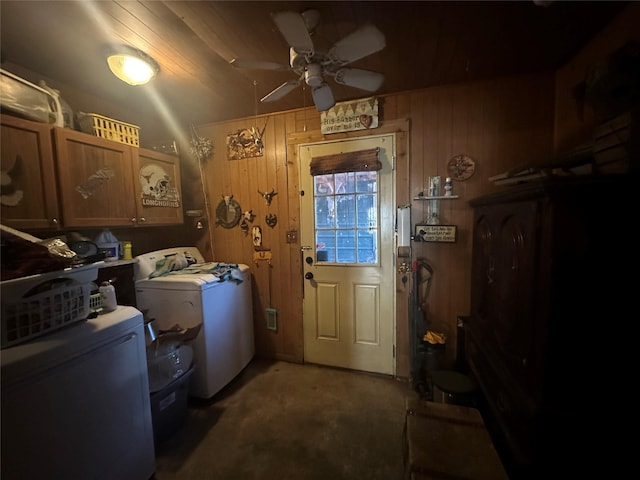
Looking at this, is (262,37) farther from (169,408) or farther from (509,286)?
(169,408)

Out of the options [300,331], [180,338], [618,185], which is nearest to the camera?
[618,185]

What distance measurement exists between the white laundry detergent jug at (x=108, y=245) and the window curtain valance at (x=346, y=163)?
1.73 m

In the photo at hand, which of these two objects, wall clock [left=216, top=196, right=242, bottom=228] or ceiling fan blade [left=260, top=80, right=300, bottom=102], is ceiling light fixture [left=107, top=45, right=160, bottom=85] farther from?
wall clock [left=216, top=196, right=242, bottom=228]

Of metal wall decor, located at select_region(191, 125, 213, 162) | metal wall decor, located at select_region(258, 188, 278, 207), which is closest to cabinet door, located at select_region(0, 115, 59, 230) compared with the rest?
metal wall decor, located at select_region(191, 125, 213, 162)

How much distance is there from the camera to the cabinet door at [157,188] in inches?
86.1

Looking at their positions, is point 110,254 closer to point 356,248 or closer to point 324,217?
point 324,217

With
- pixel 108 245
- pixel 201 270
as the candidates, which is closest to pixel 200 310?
pixel 201 270

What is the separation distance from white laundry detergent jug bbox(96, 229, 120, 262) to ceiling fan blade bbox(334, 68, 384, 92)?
2045 millimetres

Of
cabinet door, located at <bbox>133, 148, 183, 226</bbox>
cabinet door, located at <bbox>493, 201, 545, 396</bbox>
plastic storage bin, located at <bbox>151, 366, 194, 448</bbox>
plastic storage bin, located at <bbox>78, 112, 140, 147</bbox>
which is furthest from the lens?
cabinet door, located at <bbox>133, 148, 183, 226</bbox>

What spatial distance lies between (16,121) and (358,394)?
293 centimetres

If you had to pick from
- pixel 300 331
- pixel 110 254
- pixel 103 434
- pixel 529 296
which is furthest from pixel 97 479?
pixel 529 296

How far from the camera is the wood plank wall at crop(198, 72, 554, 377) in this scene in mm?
1950

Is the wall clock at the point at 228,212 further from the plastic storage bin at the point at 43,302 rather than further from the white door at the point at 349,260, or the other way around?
the plastic storage bin at the point at 43,302

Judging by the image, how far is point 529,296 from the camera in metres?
1.08
